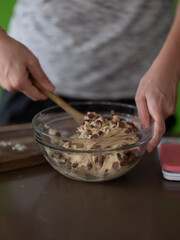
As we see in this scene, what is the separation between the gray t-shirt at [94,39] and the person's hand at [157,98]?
1.07 ft

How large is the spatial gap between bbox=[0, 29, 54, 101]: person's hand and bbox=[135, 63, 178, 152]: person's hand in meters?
0.26

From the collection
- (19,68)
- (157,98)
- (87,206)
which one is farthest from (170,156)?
(19,68)

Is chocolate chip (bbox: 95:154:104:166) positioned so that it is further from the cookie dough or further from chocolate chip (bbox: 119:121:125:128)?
chocolate chip (bbox: 119:121:125:128)

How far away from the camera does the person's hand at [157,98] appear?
94 cm

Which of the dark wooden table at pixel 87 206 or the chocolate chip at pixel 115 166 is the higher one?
the chocolate chip at pixel 115 166

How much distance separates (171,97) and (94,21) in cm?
44

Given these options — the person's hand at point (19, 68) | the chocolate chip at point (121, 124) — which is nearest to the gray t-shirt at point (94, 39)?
the person's hand at point (19, 68)

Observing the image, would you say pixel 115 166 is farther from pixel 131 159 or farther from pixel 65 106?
pixel 65 106

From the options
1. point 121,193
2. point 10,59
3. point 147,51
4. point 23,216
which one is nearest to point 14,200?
point 23,216

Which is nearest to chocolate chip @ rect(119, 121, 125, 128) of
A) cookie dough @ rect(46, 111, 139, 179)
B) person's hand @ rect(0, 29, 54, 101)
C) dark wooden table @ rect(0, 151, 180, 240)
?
cookie dough @ rect(46, 111, 139, 179)

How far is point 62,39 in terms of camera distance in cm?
132

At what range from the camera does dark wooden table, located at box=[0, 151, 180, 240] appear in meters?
0.73

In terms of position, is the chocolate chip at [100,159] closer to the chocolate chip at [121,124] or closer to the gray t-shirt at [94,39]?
A: the chocolate chip at [121,124]

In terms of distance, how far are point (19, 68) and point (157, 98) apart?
1.23 feet
